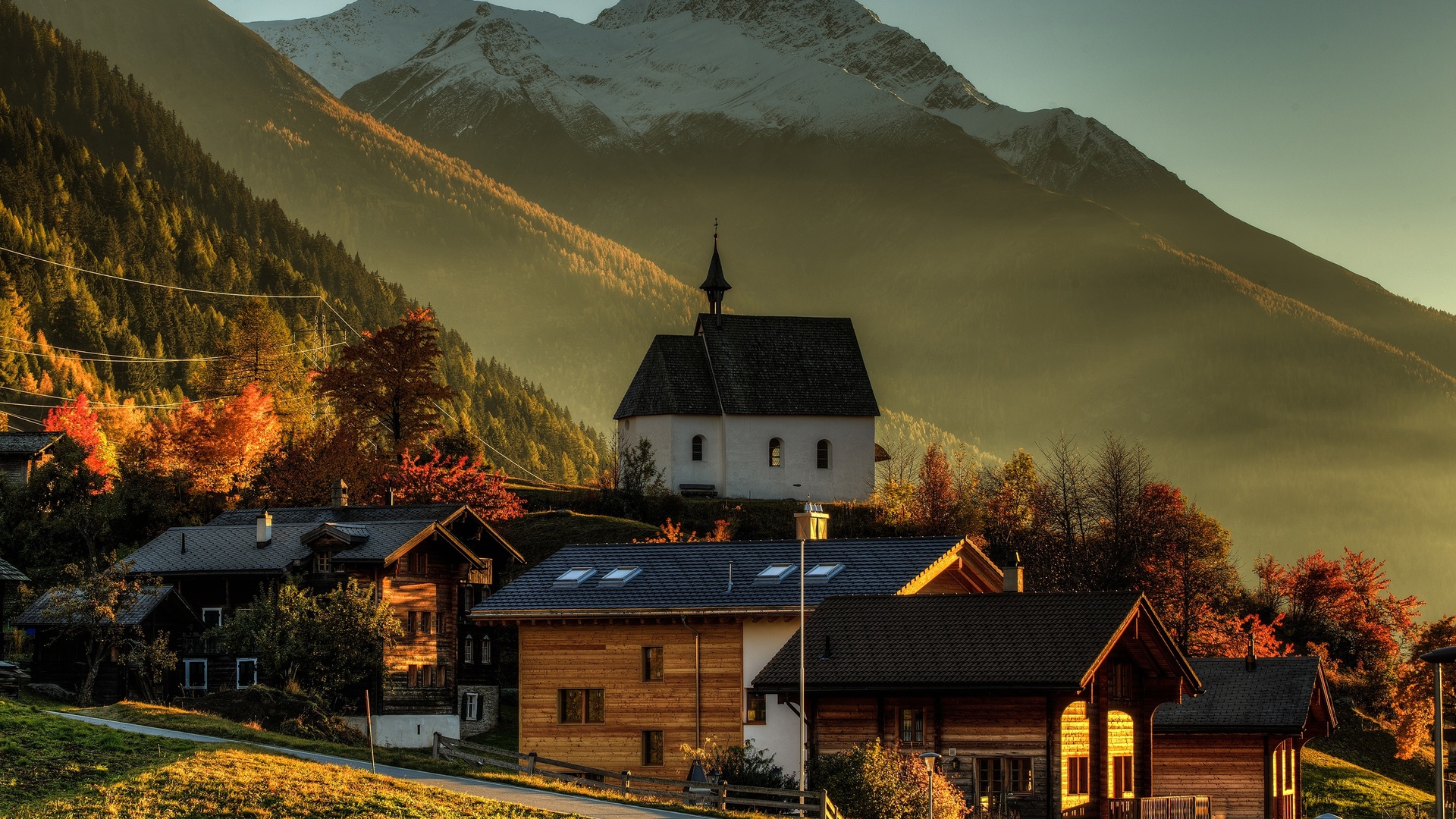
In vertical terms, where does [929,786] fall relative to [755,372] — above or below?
below

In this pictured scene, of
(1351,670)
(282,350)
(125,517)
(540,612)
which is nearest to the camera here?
(540,612)

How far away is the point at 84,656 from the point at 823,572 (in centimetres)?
2683

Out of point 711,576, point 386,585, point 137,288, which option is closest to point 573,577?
point 711,576

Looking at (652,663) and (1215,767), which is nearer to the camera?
(652,663)

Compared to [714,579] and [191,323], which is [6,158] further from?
[714,579]

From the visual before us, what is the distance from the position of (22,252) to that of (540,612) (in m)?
114

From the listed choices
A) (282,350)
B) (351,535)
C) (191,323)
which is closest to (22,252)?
(191,323)

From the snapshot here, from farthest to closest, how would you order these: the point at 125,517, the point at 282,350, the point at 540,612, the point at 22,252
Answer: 1. the point at 22,252
2. the point at 282,350
3. the point at 125,517
4. the point at 540,612

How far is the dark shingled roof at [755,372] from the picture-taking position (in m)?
94.1

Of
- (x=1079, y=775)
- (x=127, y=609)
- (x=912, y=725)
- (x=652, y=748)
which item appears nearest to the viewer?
(x=912, y=725)

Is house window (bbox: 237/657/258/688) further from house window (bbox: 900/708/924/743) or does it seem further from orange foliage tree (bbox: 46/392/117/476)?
orange foliage tree (bbox: 46/392/117/476)

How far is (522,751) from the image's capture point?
47.5 meters

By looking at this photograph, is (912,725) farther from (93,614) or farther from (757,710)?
(93,614)

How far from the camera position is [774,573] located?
157ft
